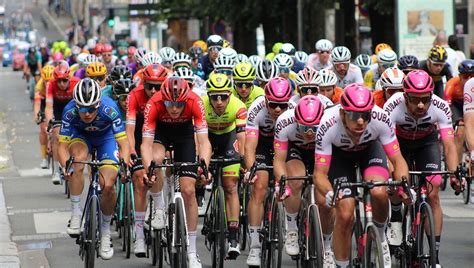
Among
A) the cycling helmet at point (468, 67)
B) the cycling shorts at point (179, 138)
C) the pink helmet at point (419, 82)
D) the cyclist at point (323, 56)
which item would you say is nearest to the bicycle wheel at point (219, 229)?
the cycling shorts at point (179, 138)

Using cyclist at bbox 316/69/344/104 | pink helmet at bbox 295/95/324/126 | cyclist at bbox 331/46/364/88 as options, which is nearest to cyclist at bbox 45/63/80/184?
cyclist at bbox 331/46/364/88

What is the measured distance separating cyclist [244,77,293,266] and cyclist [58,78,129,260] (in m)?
1.12

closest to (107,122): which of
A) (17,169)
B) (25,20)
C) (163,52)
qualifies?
Answer: (163,52)

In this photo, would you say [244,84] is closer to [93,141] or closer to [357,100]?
[93,141]

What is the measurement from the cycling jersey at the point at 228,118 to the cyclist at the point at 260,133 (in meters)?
0.38

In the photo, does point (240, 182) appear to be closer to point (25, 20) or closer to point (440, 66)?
point (440, 66)

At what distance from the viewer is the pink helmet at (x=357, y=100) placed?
10094mm

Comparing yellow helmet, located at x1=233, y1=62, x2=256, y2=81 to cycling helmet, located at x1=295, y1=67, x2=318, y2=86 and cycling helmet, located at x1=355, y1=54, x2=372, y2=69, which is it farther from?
cycling helmet, located at x1=355, y1=54, x2=372, y2=69

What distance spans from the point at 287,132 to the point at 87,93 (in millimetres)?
1975

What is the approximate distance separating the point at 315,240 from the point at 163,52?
11186mm

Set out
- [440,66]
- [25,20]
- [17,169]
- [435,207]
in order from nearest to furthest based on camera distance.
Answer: [435,207], [440,66], [17,169], [25,20]

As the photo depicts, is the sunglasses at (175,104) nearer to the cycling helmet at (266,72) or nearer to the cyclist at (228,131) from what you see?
the cyclist at (228,131)

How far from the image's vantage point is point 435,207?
38.2ft

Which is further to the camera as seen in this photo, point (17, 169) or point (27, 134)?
point (27, 134)
